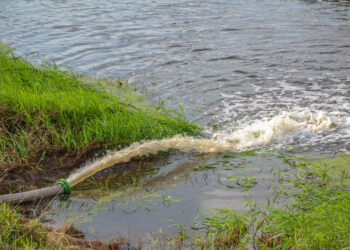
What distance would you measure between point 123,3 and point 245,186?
12.3 meters

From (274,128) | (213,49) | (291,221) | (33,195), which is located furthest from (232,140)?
(213,49)

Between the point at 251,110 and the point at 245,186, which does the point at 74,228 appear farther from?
the point at 251,110

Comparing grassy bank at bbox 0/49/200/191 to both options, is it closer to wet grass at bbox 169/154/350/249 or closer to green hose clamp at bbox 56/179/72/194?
green hose clamp at bbox 56/179/72/194

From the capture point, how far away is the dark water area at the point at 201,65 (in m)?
4.36

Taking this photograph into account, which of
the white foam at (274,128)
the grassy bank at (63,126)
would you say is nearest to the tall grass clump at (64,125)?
the grassy bank at (63,126)

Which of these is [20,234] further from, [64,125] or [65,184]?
[64,125]

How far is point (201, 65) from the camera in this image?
9016 millimetres

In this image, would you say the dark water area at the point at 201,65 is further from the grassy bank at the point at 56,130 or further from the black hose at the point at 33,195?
the grassy bank at the point at 56,130

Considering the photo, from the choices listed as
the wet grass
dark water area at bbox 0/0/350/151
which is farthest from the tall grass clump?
the wet grass

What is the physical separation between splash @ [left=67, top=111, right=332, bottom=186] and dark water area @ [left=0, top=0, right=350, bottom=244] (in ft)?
0.21

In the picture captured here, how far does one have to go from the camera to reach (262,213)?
397cm

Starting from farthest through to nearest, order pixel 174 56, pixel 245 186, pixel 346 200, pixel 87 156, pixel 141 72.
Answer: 1. pixel 174 56
2. pixel 141 72
3. pixel 87 156
4. pixel 245 186
5. pixel 346 200

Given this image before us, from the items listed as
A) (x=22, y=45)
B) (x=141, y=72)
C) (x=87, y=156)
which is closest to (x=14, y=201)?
(x=87, y=156)

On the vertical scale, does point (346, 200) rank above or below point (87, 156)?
above
